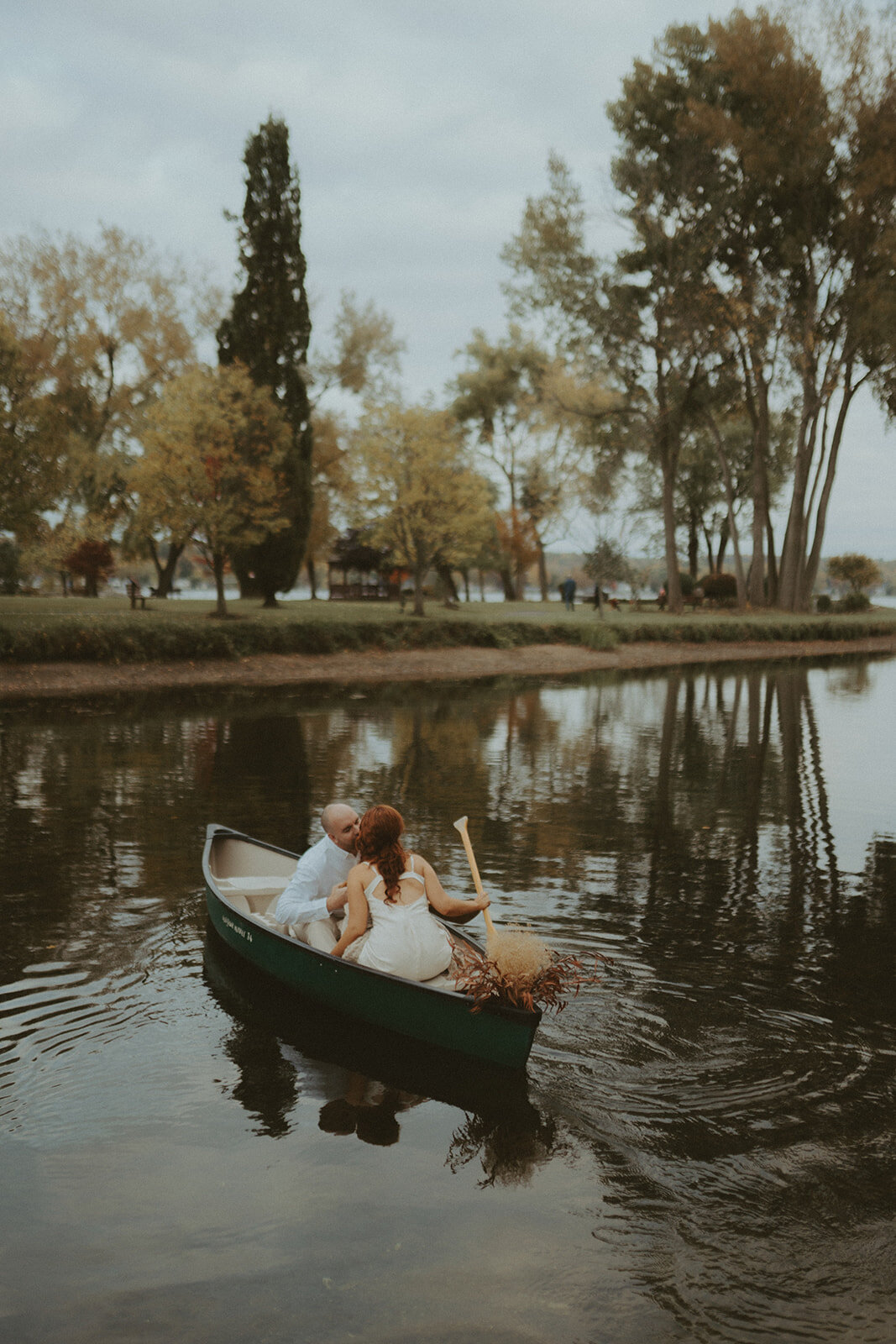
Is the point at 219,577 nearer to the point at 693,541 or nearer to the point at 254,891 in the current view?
the point at 254,891

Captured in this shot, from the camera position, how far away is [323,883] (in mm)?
6789

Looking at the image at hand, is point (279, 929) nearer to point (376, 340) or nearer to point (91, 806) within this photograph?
point (91, 806)

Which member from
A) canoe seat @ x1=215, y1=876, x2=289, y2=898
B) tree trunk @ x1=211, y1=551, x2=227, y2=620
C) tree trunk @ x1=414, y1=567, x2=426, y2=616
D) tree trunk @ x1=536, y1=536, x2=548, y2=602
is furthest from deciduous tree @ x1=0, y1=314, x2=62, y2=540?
tree trunk @ x1=536, y1=536, x2=548, y2=602

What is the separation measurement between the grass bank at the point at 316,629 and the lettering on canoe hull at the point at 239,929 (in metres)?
20.2

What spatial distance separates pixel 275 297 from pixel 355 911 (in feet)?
111

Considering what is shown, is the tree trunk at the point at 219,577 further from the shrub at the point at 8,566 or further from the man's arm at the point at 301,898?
the man's arm at the point at 301,898

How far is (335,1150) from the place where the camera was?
193 inches

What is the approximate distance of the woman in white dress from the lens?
570cm

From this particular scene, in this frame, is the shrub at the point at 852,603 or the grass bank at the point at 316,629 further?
the shrub at the point at 852,603

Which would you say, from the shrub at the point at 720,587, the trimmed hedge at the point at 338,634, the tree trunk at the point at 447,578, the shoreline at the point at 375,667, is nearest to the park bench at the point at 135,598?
the trimmed hedge at the point at 338,634

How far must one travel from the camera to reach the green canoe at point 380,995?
5164mm

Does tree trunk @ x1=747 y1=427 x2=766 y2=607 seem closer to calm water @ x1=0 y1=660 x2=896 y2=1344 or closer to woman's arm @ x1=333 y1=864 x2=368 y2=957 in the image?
calm water @ x1=0 y1=660 x2=896 y2=1344

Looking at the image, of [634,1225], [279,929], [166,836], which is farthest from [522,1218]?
[166,836]

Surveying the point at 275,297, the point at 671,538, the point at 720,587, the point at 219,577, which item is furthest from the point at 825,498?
the point at 219,577
